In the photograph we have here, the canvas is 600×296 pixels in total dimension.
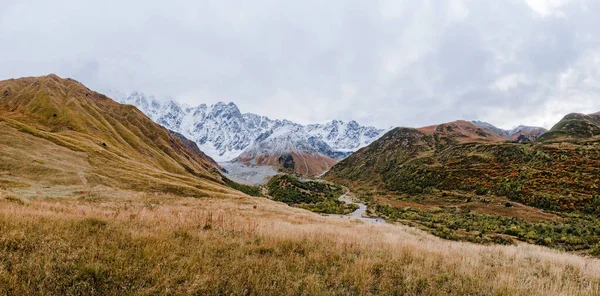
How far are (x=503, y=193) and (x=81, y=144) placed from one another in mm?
107909

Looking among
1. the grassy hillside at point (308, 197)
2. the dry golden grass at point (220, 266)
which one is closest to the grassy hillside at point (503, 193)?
the grassy hillside at point (308, 197)

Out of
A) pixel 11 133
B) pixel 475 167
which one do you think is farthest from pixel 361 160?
pixel 11 133

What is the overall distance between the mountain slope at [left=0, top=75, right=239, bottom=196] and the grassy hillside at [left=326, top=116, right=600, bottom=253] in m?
46.0

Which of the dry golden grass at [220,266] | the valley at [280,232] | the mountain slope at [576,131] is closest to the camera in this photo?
the dry golden grass at [220,266]

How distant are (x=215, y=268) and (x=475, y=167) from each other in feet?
356

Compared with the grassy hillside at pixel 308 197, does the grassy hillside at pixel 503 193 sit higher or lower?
higher

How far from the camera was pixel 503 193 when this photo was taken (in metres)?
67.6

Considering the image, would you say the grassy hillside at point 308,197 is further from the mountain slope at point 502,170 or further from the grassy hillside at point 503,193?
the mountain slope at point 502,170

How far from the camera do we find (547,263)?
9.79 meters

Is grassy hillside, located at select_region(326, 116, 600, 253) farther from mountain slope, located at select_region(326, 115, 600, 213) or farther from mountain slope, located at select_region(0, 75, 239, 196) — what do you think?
mountain slope, located at select_region(0, 75, 239, 196)

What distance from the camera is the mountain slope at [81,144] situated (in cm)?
4122

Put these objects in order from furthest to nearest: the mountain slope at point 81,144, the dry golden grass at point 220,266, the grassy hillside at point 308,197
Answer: the grassy hillside at point 308,197, the mountain slope at point 81,144, the dry golden grass at point 220,266

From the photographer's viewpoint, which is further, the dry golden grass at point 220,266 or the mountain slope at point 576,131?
the mountain slope at point 576,131

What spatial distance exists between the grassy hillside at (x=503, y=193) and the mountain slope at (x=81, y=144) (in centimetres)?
4599
